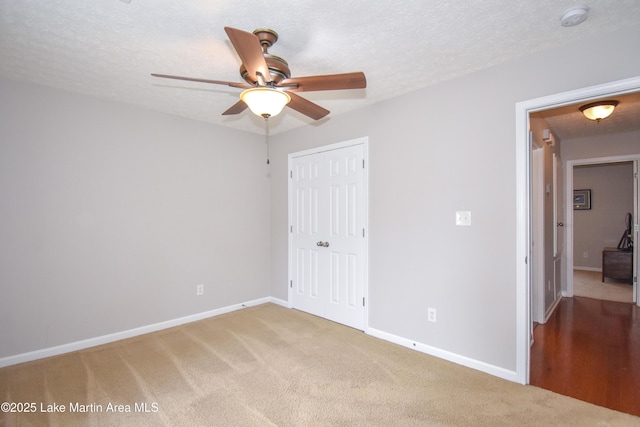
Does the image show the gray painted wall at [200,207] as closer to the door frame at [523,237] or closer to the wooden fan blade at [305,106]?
the door frame at [523,237]

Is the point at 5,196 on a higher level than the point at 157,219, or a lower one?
higher

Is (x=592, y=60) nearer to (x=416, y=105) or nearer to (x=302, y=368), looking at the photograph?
(x=416, y=105)

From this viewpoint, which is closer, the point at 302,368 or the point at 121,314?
the point at 302,368

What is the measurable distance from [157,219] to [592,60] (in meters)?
4.06

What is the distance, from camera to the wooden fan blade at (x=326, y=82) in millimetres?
1790

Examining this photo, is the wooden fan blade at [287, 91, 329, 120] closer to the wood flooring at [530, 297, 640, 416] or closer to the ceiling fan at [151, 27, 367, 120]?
the ceiling fan at [151, 27, 367, 120]

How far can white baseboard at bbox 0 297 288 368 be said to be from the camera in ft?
8.67

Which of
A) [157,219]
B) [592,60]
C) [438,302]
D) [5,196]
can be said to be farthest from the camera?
[157,219]

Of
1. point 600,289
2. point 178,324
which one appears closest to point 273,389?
point 178,324

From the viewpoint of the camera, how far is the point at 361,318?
11.0 feet

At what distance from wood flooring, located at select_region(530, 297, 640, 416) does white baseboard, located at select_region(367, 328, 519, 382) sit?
0.20m

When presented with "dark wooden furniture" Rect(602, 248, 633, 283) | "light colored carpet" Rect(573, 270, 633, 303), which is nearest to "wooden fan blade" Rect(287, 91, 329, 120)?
"light colored carpet" Rect(573, 270, 633, 303)

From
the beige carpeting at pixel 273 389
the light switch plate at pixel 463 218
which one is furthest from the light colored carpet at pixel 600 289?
the light switch plate at pixel 463 218

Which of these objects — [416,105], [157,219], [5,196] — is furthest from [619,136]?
[5,196]
